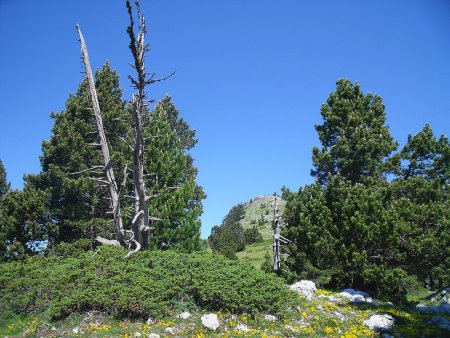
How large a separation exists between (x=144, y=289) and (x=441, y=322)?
904 cm

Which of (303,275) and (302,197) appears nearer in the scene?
(303,275)

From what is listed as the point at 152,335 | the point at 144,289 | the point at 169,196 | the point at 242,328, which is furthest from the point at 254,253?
the point at 152,335

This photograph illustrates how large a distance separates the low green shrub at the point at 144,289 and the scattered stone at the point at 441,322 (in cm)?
438

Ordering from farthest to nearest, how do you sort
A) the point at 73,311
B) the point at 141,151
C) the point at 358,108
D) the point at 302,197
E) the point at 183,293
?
the point at 358,108 < the point at 302,197 < the point at 141,151 < the point at 183,293 < the point at 73,311

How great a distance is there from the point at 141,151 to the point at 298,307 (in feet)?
27.5

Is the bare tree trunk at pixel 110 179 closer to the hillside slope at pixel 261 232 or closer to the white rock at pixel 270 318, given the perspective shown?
the hillside slope at pixel 261 232

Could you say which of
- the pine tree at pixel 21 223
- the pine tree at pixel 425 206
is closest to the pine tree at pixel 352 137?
the pine tree at pixel 425 206

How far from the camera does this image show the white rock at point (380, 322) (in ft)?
32.3

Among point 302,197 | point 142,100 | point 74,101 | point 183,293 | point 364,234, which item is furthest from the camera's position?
point 74,101

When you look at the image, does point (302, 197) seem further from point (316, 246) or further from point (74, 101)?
point (74, 101)

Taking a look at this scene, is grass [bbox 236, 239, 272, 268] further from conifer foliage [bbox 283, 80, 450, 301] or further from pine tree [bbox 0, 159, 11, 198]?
pine tree [bbox 0, 159, 11, 198]

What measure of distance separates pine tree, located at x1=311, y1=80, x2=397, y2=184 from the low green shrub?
1000 centimetres

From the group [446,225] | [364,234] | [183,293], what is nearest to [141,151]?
[183,293]

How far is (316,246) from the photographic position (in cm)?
1644
